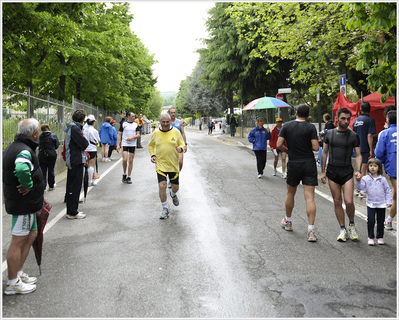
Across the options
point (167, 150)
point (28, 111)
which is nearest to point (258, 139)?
point (167, 150)

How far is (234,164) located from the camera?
15969 mm

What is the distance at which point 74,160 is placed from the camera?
25.9ft

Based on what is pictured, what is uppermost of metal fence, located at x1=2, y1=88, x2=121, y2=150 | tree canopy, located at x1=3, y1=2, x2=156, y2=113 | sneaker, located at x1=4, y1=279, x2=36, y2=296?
tree canopy, located at x1=3, y1=2, x2=156, y2=113

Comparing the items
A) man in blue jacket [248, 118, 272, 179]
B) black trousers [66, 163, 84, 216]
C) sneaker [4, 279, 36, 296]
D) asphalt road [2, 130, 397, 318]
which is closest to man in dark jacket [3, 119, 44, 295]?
sneaker [4, 279, 36, 296]

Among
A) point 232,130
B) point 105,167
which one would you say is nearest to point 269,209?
point 105,167

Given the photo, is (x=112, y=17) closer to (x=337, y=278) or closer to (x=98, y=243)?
(x=98, y=243)

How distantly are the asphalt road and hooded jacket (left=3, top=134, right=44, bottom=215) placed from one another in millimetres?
849

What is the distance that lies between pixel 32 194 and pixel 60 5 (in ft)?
18.5

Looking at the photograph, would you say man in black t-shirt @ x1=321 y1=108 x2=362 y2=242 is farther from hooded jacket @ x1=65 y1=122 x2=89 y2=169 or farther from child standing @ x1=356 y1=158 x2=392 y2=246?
hooded jacket @ x1=65 y1=122 x2=89 y2=169

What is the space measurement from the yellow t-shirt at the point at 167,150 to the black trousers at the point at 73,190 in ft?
4.64

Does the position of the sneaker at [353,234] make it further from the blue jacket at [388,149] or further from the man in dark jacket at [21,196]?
the man in dark jacket at [21,196]

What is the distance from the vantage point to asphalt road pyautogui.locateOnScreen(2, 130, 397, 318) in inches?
161

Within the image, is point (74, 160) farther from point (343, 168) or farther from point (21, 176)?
point (343, 168)

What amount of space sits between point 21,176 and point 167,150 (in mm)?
3704
